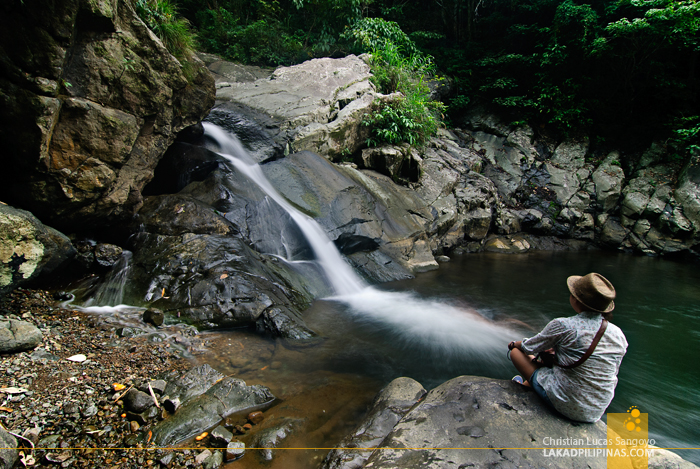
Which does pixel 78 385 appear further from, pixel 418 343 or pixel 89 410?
pixel 418 343

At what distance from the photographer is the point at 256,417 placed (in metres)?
3.07

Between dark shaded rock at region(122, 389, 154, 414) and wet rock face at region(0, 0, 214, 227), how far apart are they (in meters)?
3.19

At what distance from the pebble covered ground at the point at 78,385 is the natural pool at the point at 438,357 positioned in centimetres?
63

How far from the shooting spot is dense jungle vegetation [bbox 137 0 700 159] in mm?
12180

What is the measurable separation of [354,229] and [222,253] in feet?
11.5

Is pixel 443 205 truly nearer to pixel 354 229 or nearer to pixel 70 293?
pixel 354 229

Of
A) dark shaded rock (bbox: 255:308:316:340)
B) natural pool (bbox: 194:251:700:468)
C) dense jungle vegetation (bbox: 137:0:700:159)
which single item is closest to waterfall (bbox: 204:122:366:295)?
natural pool (bbox: 194:251:700:468)

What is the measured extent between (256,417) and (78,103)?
4577 mm

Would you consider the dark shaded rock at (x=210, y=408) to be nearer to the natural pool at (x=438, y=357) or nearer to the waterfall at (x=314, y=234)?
the natural pool at (x=438, y=357)

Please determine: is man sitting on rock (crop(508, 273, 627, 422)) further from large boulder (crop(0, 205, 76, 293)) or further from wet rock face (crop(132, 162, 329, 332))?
large boulder (crop(0, 205, 76, 293))

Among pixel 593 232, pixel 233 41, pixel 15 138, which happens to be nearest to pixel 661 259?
pixel 593 232

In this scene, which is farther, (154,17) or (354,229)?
(354,229)

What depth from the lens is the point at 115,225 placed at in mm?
5766

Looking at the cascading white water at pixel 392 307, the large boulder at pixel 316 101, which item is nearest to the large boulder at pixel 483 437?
the cascading white water at pixel 392 307
